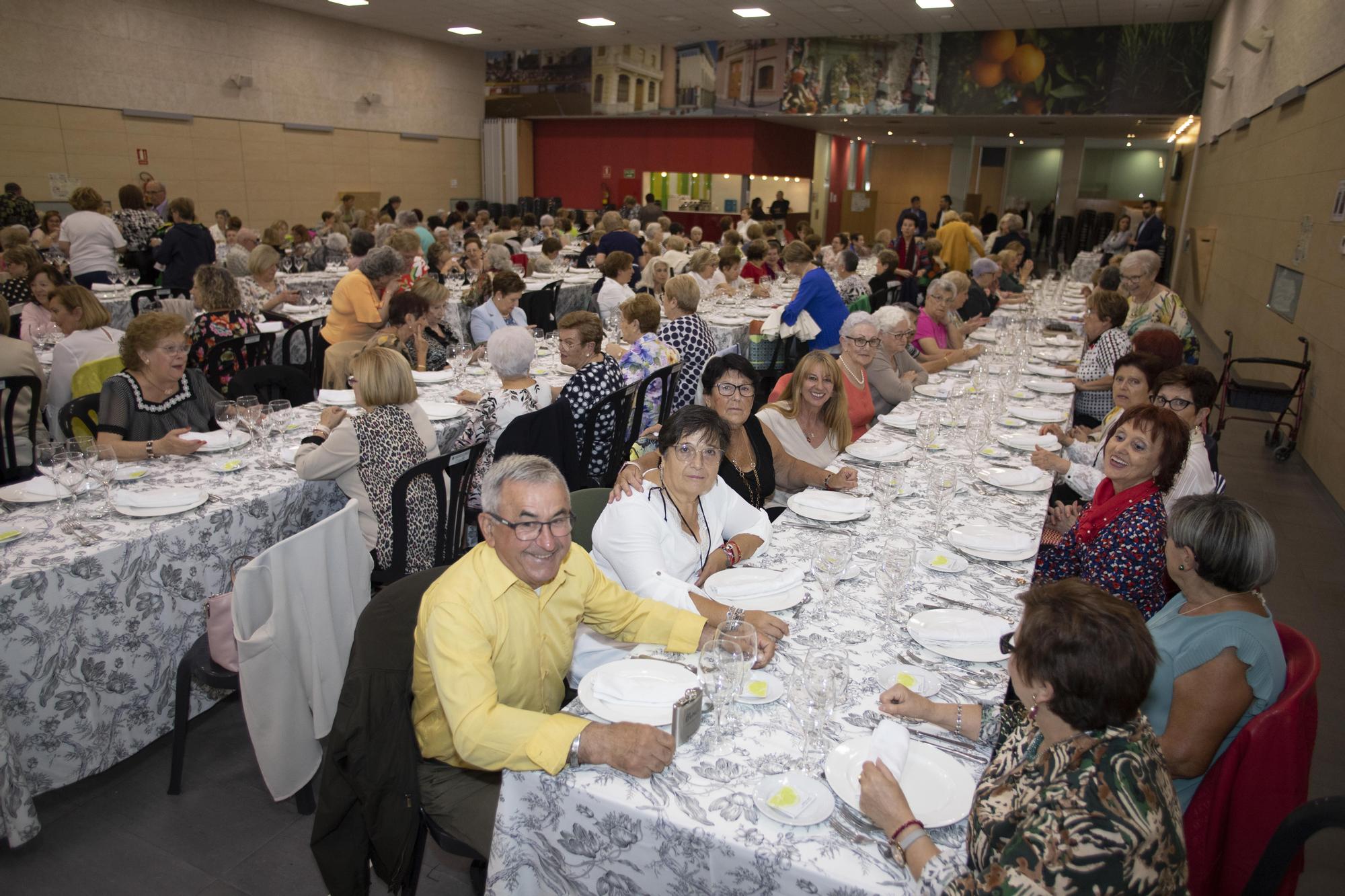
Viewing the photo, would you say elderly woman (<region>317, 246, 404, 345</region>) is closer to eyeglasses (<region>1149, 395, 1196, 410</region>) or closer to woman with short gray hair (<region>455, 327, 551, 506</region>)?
woman with short gray hair (<region>455, 327, 551, 506</region>)

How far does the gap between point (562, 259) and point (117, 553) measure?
31.9 feet

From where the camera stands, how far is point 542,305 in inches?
348

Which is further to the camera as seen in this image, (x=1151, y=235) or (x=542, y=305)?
(x=1151, y=235)

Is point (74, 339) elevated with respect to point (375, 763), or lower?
elevated

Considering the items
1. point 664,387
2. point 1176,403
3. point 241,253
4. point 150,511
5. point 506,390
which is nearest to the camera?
point 150,511

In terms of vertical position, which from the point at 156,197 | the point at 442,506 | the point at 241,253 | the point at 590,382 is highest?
the point at 156,197

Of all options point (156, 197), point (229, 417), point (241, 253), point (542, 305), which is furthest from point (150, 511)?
point (156, 197)

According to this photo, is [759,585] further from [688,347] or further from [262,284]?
[262,284]

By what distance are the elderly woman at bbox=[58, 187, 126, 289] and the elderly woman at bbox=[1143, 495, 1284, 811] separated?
900 cm

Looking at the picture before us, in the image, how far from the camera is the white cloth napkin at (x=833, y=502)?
289 cm

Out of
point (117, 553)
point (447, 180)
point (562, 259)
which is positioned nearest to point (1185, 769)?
point (117, 553)

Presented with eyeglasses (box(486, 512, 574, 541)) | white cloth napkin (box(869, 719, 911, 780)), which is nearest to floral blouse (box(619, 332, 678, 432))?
eyeglasses (box(486, 512, 574, 541))

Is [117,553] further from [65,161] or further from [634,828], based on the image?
[65,161]

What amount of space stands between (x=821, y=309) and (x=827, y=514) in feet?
14.0
